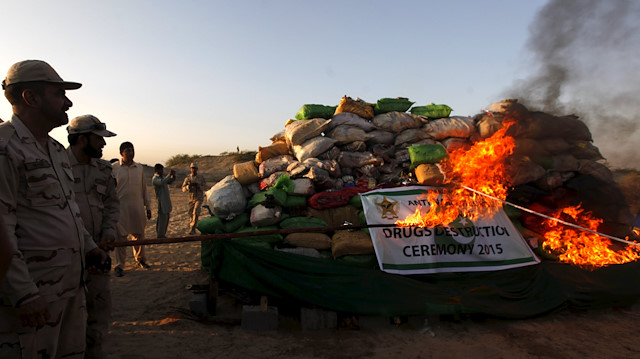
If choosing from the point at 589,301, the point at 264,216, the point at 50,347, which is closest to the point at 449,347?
the point at 589,301

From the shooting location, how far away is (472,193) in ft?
16.4

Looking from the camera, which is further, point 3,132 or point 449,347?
point 449,347

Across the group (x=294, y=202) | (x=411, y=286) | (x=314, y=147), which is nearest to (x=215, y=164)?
(x=314, y=147)

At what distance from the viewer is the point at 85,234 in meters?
2.19

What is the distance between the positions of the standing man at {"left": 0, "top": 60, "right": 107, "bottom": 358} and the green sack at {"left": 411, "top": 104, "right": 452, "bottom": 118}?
18.8 feet

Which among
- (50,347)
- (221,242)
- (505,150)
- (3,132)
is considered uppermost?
(505,150)

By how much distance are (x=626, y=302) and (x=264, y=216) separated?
203 inches

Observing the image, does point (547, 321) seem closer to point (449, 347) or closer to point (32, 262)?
point (449, 347)

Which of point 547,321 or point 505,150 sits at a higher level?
point 505,150

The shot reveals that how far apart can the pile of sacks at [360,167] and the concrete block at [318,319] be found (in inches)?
29.3

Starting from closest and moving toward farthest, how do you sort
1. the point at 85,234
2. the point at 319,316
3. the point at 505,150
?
1. the point at 85,234
2. the point at 319,316
3. the point at 505,150

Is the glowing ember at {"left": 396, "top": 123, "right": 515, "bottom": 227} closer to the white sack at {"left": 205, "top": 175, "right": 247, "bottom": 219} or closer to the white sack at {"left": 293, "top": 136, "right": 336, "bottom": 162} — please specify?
the white sack at {"left": 293, "top": 136, "right": 336, "bottom": 162}

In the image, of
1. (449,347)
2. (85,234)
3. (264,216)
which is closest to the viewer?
(85,234)

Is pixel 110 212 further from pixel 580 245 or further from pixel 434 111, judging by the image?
pixel 580 245
